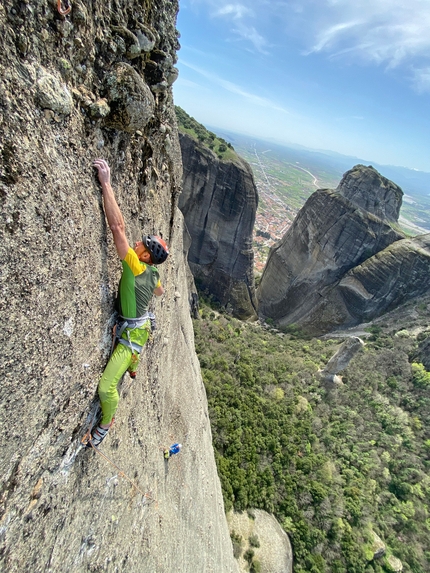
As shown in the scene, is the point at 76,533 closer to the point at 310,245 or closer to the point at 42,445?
the point at 42,445

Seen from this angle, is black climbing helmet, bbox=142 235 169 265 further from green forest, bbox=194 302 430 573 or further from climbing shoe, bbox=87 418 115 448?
green forest, bbox=194 302 430 573

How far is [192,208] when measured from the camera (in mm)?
32031

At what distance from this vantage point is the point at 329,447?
20.1m

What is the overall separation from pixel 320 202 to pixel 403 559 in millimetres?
31500

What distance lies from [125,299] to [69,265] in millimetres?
838

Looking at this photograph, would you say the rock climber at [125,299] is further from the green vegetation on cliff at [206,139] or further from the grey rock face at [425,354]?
the green vegetation on cliff at [206,139]

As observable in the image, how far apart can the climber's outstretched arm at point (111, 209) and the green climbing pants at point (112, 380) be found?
1.15 metres

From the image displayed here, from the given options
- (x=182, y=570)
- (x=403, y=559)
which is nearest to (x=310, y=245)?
(x=403, y=559)

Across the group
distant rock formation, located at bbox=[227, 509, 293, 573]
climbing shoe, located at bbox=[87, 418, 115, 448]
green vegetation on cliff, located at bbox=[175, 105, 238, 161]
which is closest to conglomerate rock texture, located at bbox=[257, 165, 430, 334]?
green vegetation on cliff, located at bbox=[175, 105, 238, 161]

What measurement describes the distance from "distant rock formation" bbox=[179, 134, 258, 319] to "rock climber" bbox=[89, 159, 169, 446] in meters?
29.2

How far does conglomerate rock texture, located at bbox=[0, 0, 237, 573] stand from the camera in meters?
2.17

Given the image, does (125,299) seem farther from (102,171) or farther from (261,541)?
(261,541)

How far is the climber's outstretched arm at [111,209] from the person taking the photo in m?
3.08

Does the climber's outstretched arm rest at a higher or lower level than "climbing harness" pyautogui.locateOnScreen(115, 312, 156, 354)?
higher
